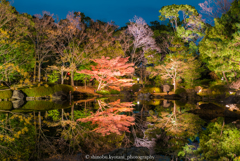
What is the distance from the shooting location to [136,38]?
2531cm

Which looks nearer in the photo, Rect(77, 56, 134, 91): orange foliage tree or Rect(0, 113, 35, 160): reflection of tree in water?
Rect(0, 113, 35, 160): reflection of tree in water

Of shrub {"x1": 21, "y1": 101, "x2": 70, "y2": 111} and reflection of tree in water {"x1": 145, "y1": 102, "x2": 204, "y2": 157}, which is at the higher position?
shrub {"x1": 21, "y1": 101, "x2": 70, "y2": 111}

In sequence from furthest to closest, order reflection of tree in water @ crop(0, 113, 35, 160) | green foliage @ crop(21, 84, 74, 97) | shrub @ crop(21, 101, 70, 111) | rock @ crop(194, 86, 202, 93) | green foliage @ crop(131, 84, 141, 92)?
green foliage @ crop(131, 84, 141, 92) < rock @ crop(194, 86, 202, 93) < green foliage @ crop(21, 84, 74, 97) < shrub @ crop(21, 101, 70, 111) < reflection of tree in water @ crop(0, 113, 35, 160)

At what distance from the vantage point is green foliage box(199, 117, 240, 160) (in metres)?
3.60

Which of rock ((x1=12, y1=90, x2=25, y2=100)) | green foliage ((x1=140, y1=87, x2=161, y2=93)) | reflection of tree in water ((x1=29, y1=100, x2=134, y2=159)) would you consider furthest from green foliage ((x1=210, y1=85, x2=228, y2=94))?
rock ((x1=12, y1=90, x2=25, y2=100))

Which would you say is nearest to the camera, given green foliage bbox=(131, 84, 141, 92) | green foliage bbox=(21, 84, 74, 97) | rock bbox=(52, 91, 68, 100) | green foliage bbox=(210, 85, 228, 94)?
green foliage bbox=(21, 84, 74, 97)

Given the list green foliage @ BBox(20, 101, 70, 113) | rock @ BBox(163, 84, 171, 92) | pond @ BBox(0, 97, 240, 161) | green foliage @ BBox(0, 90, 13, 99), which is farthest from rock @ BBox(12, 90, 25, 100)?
rock @ BBox(163, 84, 171, 92)

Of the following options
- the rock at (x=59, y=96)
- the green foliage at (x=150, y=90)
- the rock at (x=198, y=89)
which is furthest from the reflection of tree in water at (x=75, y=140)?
the rock at (x=198, y=89)

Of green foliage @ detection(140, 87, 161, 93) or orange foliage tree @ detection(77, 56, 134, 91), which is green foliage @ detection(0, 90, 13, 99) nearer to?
orange foliage tree @ detection(77, 56, 134, 91)

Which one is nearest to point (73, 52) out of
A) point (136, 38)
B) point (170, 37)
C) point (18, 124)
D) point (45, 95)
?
point (45, 95)

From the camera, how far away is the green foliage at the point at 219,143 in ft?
11.8

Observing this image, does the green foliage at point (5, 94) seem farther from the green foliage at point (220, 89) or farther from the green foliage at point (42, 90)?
the green foliage at point (220, 89)

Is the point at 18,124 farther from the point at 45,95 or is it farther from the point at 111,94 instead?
the point at 111,94

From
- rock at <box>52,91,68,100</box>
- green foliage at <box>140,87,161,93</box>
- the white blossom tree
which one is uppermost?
the white blossom tree
